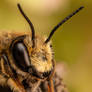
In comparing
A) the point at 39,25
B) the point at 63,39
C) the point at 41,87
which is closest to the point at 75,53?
the point at 63,39

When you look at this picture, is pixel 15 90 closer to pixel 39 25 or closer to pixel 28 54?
pixel 28 54

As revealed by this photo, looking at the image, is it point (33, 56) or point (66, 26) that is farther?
point (66, 26)

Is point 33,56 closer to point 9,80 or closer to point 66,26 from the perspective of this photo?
point 9,80

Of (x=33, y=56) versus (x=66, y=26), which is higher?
(x=33, y=56)

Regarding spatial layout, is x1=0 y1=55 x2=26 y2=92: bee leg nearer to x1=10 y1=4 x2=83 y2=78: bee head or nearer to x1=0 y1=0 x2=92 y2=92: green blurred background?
x1=10 y1=4 x2=83 y2=78: bee head

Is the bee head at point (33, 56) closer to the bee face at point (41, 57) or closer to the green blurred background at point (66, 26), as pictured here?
the bee face at point (41, 57)

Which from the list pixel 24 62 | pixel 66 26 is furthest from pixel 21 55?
pixel 66 26

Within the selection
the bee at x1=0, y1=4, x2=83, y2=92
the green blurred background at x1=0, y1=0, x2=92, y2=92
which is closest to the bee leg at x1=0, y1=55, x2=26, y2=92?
the bee at x1=0, y1=4, x2=83, y2=92

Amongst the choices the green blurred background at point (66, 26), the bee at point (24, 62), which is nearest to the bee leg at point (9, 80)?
the bee at point (24, 62)
